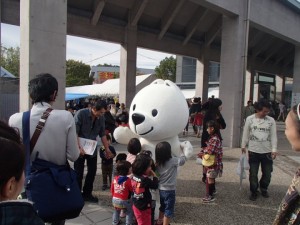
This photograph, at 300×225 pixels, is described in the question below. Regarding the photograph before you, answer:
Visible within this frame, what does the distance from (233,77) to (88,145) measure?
7.14 meters

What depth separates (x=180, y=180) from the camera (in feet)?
20.6

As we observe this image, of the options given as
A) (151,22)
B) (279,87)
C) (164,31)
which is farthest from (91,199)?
(279,87)

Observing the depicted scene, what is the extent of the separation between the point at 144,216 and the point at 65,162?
135 centimetres

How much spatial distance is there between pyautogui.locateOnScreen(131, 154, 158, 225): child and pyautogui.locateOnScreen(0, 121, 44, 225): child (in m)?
2.37

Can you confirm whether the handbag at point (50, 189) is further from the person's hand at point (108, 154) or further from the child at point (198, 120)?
the child at point (198, 120)

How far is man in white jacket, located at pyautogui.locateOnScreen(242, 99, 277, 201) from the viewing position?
5.22 metres

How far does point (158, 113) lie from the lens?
183 inches

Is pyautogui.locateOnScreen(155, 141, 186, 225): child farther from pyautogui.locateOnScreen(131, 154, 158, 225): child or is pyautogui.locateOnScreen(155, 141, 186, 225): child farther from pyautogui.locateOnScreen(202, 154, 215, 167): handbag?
pyautogui.locateOnScreen(202, 154, 215, 167): handbag

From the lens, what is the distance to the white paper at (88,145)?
453 centimetres

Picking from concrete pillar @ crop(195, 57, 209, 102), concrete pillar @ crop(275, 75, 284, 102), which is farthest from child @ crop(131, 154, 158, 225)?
concrete pillar @ crop(275, 75, 284, 102)

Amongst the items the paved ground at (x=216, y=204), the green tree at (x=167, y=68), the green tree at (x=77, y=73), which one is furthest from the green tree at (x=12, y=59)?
the paved ground at (x=216, y=204)

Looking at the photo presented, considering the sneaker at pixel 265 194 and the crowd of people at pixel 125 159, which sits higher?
the crowd of people at pixel 125 159

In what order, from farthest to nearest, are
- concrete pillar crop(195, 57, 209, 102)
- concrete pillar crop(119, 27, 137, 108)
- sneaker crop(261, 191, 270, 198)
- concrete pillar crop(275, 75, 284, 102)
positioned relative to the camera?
concrete pillar crop(275, 75, 284, 102)
concrete pillar crop(195, 57, 209, 102)
concrete pillar crop(119, 27, 137, 108)
sneaker crop(261, 191, 270, 198)

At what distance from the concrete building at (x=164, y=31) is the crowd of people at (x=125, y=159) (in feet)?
4.99
